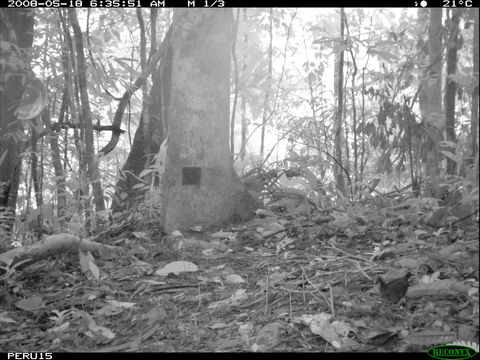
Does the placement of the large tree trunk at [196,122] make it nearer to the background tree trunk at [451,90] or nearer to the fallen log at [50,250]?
the fallen log at [50,250]

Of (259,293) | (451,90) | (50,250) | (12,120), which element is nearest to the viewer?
(259,293)

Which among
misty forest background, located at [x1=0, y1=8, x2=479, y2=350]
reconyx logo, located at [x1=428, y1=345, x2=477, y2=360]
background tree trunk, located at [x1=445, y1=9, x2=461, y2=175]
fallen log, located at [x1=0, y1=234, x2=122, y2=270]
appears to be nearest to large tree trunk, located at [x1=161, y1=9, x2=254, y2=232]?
misty forest background, located at [x1=0, y1=8, x2=479, y2=350]

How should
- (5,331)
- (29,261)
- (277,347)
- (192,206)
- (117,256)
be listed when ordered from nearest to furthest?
(277,347)
(5,331)
(29,261)
(117,256)
(192,206)

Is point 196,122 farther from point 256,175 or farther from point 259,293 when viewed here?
point 259,293

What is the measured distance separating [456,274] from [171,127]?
2.35m

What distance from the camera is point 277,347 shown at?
215 centimetres

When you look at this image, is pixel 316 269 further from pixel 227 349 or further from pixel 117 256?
pixel 117 256

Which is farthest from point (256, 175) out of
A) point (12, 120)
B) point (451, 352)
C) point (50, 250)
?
point (12, 120)

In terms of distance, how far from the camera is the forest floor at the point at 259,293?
7.11 feet

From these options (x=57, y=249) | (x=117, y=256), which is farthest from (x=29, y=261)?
(x=117, y=256)

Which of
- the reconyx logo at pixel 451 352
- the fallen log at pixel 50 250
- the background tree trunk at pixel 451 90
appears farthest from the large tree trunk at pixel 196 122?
the reconyx logo at pixel 451 352

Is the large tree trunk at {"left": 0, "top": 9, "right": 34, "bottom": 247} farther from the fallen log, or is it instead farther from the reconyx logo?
the reconyx logo

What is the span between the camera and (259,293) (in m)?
2.71

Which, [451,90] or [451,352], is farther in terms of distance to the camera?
[451,90]
